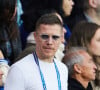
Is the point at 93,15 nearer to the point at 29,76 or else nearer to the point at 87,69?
the point at 87,69

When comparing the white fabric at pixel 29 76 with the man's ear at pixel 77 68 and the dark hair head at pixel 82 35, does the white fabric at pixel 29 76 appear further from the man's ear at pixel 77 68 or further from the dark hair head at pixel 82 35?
the dark hair head at pixel 82 35

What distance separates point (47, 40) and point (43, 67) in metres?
0.28

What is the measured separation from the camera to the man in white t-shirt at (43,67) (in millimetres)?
4473

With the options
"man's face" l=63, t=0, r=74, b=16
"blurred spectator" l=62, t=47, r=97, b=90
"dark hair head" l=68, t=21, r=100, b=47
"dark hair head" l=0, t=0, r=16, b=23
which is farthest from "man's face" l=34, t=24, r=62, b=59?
"man's face" l=63, t=0, r=74, b=16

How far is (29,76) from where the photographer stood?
4.49 metres

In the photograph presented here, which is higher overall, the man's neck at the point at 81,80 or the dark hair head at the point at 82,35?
the dark hair head at the point at 82,35

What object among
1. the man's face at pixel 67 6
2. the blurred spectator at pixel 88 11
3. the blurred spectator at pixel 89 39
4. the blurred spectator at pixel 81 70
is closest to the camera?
the blurred spectator at pixel 81 70

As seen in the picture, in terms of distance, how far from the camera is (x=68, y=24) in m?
7.69

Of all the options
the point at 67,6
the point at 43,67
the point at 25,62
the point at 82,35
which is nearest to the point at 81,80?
the point at 82,35

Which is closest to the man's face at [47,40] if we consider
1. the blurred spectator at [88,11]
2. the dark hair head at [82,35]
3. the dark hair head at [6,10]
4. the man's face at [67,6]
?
the dark hair head at [6,10]

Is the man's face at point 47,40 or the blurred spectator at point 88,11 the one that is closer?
the man's face at point 47,40

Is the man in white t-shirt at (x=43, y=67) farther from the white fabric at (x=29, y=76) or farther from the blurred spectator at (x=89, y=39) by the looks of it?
the blurred spectator at (x=89, y=39)

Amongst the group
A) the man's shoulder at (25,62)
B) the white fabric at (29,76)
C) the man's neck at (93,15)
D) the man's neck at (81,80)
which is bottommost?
the man's neck at (81,80)

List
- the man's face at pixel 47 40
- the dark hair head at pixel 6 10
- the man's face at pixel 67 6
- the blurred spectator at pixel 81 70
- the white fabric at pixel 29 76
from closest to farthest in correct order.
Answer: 1. the white fabric at pixel 29 76
2. the man's face at pixel 47 40
3. the blurred spectator at pixel 81 70
4. the dark hair head at pixel 6 10
5. the man's face at pixel 67 6
